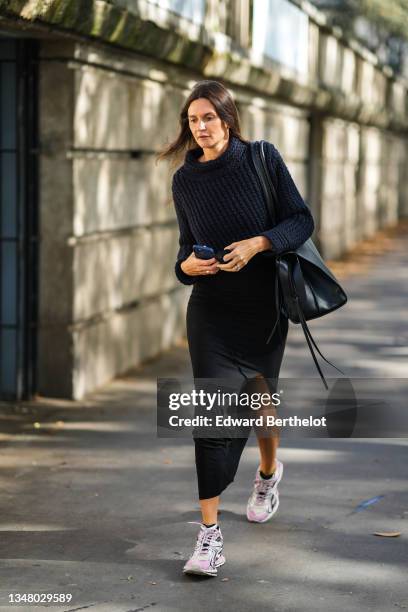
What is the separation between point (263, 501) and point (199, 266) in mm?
1285

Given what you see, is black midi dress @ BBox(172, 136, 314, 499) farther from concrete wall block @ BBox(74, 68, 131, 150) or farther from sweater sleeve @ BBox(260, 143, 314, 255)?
concrete wall block @ BBox(74, 68, 131, 150)

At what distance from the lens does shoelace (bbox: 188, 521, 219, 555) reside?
507 cm

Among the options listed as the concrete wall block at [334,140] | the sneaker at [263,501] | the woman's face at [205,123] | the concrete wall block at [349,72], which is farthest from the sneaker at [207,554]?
the concrete wall block at [349,72]

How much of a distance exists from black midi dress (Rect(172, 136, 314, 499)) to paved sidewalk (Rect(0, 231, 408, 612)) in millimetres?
448

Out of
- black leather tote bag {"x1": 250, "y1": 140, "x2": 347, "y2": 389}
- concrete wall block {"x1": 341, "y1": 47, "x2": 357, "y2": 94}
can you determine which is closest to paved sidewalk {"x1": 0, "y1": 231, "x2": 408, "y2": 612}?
black leather tote bag {"x1": 250, "y1": 140, "x2": 347, "y2": 389}

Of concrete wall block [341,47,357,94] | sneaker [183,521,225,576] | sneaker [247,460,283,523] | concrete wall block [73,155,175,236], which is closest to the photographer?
sneaker [183,521,225,576]

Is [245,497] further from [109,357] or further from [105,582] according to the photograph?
[109,357]

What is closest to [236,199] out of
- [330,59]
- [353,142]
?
[330,59]

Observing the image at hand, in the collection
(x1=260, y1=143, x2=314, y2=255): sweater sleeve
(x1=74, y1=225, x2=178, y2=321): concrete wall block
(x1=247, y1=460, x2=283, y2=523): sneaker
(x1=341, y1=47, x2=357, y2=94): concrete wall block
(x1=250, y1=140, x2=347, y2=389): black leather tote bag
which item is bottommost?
(x1=247, y1=460, x2=283, y2=523): sneaker

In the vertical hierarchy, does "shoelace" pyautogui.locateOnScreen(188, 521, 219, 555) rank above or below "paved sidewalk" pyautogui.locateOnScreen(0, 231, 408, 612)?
above

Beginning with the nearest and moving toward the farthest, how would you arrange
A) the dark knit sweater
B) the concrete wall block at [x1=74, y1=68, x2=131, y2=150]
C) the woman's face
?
the woman's face
the dark knit sweater
the concrete wall block at [x1=74, y1=68, x2=131, y2=150]

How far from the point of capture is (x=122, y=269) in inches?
390

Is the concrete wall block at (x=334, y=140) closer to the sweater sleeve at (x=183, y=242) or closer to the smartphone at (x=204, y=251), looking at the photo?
the sweater sleeve at (x=183, y=242)

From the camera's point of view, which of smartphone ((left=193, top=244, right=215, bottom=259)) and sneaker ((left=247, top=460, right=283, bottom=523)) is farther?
sneaker ((left=247, top=460, right=283, bottom=523))
